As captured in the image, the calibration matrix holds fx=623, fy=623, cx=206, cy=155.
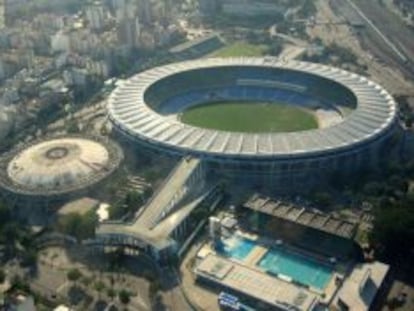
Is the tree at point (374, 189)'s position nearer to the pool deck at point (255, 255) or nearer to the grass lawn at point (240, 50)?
the pool deck at point (255, 255)

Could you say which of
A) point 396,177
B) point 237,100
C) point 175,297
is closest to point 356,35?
point 237,100

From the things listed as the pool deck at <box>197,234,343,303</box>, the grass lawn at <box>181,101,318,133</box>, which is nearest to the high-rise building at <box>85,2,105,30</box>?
the grass lawn at <box>181,101,318,133</box>

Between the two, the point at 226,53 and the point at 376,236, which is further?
the point at 226,53

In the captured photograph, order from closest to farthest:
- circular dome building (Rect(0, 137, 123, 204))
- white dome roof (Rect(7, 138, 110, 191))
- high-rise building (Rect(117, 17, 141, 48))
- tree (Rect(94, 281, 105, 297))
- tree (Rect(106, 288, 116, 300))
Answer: tree (Rect(106, 288, 116, 300)) → tree (Rect(94, 281, 105, 297)) → circular dome building (Rect(0, 137, 123, 204)) → white dome roof (Rect(7, 138, 110, 191)) → high-rise building (Rect(117, 17, 141, 48))

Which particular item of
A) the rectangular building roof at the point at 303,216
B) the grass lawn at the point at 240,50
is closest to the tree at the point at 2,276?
the rectangular building roof at the point at 303,216

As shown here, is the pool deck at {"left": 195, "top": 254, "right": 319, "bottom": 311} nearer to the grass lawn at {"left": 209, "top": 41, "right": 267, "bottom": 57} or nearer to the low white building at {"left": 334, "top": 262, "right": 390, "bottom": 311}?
the low white building at {"left": 334, "top": 262, "right": 390, "bottom": 311}

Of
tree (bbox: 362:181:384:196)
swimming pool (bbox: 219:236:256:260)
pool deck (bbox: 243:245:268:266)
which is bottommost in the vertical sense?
swimming pool (bbox: 219:236:256:260)

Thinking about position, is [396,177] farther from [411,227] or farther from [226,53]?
[226,53]
